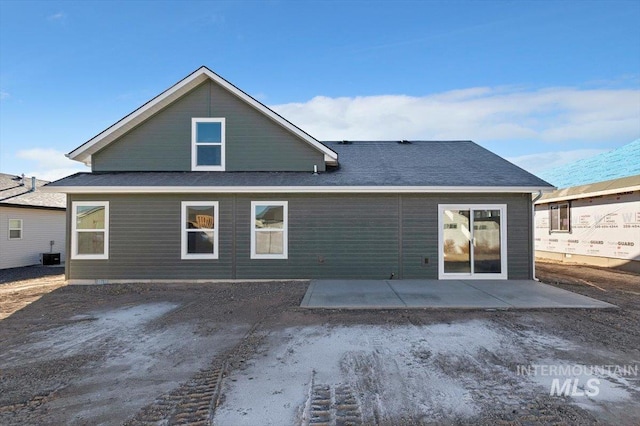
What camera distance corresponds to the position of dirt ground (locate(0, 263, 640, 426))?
10.2 ft

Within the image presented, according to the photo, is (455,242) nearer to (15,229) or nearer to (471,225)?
(471,225)

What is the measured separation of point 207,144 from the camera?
36.0ft

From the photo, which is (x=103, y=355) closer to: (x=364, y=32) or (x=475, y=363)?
(x=475, y=363)

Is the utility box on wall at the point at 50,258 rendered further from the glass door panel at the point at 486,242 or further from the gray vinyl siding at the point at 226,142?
the glass door panel at the point at 486,242

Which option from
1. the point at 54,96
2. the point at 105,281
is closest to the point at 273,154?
the point at 105,281

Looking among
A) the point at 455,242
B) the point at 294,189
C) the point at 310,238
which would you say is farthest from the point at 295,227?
the point at 455,242

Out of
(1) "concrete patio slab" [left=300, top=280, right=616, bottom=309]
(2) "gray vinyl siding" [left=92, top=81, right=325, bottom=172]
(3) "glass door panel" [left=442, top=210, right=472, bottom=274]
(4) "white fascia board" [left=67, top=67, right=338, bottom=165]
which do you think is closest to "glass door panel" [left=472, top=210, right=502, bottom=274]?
(3) "glass door panel" [left=442, top=210, right=472, bottom=274]

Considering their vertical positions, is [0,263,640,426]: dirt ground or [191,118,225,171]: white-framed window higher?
[191,118,225,171]: white-framed window

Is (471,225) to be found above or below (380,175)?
below

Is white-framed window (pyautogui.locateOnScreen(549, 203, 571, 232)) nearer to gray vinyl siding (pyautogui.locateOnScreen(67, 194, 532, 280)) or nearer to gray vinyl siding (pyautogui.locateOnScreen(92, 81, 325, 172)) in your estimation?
gray vinyl siding (pyautogui.locateOnScreen(67, 194, 532, 280))

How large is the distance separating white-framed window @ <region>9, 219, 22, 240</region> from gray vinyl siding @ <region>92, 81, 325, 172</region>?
751 cm

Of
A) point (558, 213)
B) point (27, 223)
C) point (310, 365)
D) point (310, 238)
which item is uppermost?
point (558, 213)

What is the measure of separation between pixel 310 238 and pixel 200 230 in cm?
339

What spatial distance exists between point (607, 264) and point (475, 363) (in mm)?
13440
